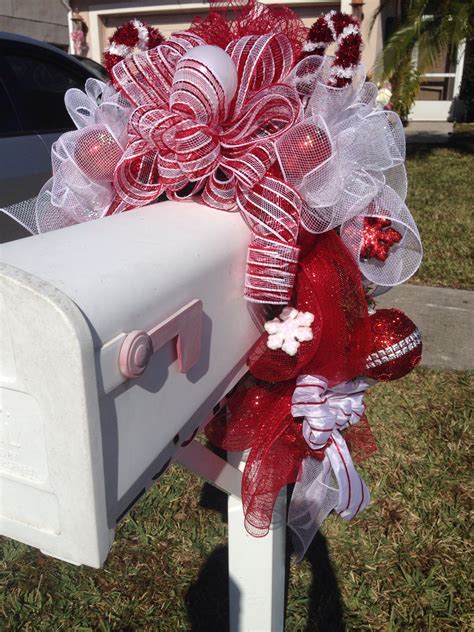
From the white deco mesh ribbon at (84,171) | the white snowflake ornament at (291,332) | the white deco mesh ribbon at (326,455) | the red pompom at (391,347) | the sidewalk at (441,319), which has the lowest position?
the sidewalk at (441,319)

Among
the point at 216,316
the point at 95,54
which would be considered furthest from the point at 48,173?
the point at 95,54

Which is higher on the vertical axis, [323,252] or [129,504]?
[323,252]

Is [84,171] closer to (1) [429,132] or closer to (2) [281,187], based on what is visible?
(2) [281,187]

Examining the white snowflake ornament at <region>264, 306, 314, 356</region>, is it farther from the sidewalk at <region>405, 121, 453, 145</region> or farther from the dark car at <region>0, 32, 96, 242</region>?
the sidewalk at <region>405, 121, 453, 145</region>

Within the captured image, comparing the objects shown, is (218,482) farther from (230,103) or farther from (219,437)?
(230,103)

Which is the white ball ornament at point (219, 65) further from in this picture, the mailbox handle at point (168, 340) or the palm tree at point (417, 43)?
the palm tree at point (417, 43)

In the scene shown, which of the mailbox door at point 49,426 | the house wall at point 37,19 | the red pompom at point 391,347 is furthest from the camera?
the house wall at point 37,19

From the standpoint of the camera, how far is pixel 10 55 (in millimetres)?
3707

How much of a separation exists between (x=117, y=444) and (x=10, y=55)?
11.6 feet

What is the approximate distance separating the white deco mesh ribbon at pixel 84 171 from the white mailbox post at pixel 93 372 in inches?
14.0

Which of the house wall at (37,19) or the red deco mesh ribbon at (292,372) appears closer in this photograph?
the red deco mesh ribbon at (292,372)

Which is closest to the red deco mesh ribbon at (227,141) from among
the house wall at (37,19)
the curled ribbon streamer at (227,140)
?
the curled ribbon streamer at (227,140)

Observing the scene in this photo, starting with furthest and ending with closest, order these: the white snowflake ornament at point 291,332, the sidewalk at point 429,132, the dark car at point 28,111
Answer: the sidewalk at point 429,132, the dark car at point 28,111, the white snowflake ornament at point 291,332

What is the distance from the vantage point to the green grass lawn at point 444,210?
5172 mm
